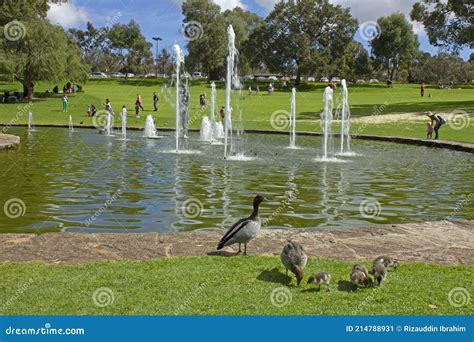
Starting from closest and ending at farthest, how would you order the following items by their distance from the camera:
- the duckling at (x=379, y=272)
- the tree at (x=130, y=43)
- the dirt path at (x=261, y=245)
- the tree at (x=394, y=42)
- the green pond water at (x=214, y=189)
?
the duckling at (x=379, y=272)
the dirt path at (x=261, y=245)
the green pond water at (x=214, y=189)
the tree at (x=394, y=42)
the tree at (x=130, y=43)

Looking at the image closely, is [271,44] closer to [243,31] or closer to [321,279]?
[243,31]

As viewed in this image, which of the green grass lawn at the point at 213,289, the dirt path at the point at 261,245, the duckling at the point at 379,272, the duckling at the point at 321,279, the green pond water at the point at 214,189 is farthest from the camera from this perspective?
the green pond water at the point at 214,189

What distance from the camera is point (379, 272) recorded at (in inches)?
261

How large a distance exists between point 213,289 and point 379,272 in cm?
200

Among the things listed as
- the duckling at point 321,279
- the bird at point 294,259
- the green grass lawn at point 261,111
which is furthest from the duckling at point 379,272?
the green grass lawn at point 261,111

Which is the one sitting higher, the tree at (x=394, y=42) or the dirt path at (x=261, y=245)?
the tree at (x=394, y=42)

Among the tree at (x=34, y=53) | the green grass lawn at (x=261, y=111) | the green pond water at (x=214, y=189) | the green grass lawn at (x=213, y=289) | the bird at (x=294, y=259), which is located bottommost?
the green pond water at (x=214, y=189)

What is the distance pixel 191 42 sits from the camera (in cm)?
10219

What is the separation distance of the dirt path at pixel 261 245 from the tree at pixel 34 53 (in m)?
51.1

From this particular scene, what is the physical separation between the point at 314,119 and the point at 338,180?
28.0 m

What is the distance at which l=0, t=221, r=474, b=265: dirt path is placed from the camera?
26.3ft

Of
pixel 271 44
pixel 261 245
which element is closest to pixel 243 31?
pixel 271 44

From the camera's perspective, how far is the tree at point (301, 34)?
312 ft

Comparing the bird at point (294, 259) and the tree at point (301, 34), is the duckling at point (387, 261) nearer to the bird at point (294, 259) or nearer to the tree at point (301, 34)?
the bird at point (294, 259)
